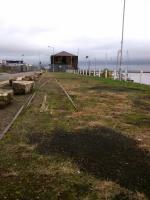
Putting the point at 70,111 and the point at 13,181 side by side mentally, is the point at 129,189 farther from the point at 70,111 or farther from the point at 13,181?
the point at 70,111

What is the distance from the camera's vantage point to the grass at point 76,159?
505 centimetres

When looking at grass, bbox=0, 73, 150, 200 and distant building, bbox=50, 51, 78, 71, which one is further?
distant building, bbox=50, 51, 78, 71

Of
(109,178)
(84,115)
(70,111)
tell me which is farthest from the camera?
(70,111)

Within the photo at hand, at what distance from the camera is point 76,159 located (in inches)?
256

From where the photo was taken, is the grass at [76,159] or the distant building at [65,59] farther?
the distant building at [65,59]

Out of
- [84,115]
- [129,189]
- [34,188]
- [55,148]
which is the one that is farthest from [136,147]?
[84,115]

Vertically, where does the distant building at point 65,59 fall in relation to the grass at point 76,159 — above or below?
below

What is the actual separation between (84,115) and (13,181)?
6.31 meters

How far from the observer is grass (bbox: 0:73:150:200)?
5053mm

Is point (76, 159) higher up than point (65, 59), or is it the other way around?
point (76, 159)

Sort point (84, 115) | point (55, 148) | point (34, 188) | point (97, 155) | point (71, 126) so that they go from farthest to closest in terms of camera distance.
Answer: point (84, 115), point (71, 126), point (55, 148), point (97, 155), point (34, 188)

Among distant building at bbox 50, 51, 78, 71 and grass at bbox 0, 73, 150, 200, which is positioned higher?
grass at bbox 0, 73, 150, 200

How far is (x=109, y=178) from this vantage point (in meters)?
5.56

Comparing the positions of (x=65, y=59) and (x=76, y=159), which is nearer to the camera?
(x=76, y=159)
